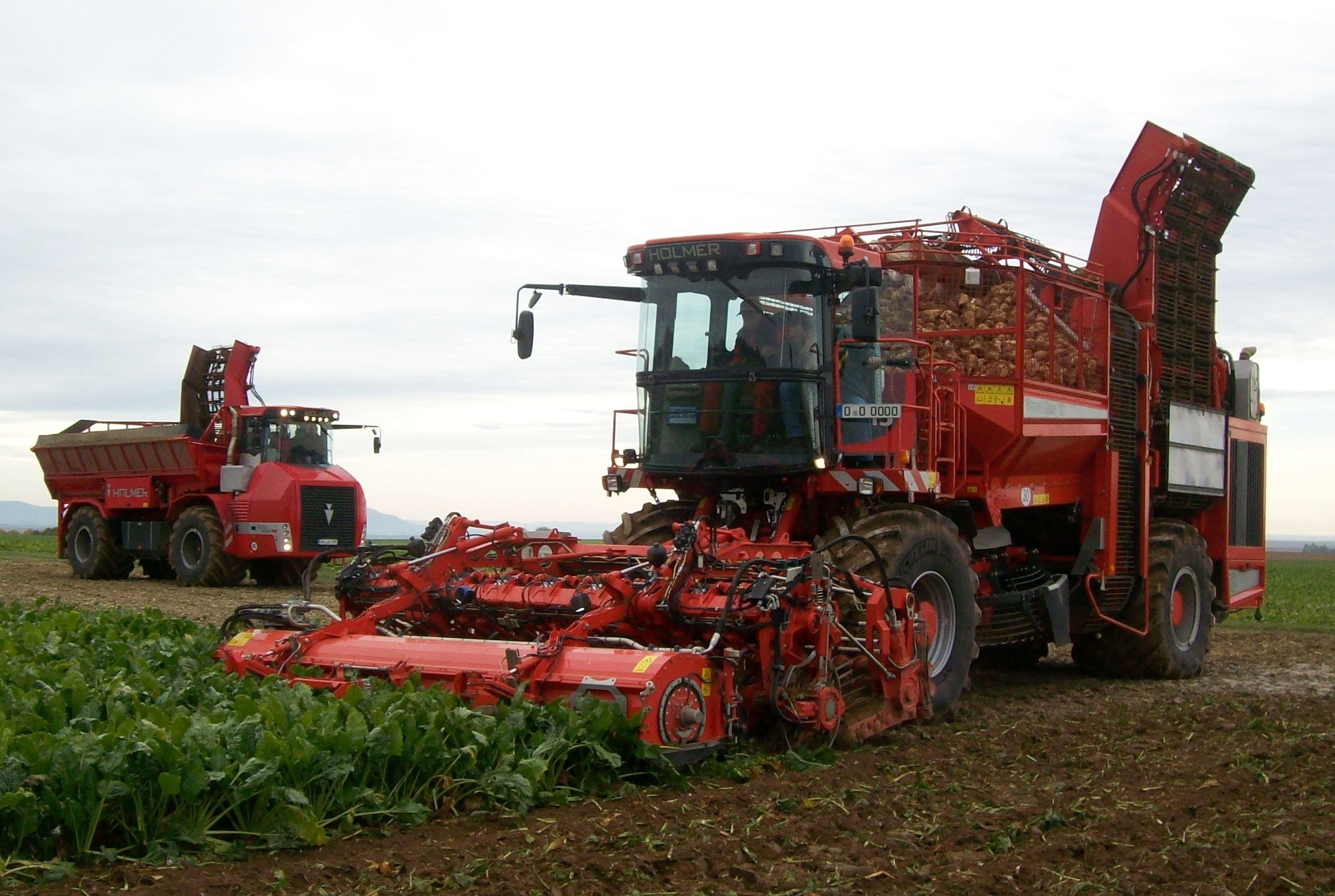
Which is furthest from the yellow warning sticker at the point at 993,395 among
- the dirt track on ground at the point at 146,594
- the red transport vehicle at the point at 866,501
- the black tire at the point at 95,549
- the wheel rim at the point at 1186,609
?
the black tire at the point at 95,549

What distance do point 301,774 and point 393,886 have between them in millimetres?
908

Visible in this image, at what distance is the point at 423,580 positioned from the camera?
880 cm

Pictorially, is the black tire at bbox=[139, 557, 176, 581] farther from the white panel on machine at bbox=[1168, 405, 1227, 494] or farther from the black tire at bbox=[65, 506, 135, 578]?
the white panel on machine at bbox=[1168, 405, 1227, 494]

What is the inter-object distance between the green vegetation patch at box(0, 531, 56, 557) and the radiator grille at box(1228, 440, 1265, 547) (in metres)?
29.4

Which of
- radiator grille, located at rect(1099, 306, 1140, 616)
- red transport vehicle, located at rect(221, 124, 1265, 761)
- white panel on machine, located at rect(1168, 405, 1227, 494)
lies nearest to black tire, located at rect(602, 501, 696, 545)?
red transport vehicle, located at rect(221, 124, 1265, 761)

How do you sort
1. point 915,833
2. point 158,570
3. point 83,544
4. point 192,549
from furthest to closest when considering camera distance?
point 158,570 → point 83,544 → point 192,549 → point 915,833

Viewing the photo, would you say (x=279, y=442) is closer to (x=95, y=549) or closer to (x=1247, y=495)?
(x=95, y=549)

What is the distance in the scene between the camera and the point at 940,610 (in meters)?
9.37

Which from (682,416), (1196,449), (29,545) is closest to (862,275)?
(682,416)

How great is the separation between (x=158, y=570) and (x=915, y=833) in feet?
71.2

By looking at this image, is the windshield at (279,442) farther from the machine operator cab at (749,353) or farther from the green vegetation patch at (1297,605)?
the green vegetation patch at (1297,605)

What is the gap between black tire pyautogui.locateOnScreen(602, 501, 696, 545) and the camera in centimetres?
1012

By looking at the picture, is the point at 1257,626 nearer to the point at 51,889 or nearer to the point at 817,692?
the point at 817,692

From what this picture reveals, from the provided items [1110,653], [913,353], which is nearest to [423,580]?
[913,353]
